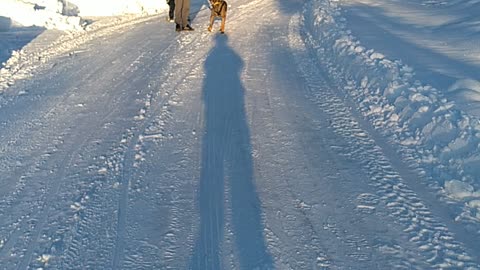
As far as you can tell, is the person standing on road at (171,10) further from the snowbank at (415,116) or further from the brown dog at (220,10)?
the snowbank at (415,116)

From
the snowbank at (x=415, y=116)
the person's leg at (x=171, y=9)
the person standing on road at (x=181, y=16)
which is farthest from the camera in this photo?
the person's leg at (x=171, y=9)

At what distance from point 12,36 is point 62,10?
189 centimetres

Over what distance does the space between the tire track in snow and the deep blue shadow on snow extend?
6.71 meters

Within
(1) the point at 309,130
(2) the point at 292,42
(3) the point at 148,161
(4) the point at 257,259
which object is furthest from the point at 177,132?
(2) the point at 292,42

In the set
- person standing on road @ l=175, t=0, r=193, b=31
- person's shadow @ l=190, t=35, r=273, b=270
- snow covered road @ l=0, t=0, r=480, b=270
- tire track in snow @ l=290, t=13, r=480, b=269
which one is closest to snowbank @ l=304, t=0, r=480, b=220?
snow covered road @ l=0, t=0, r=480, b=270

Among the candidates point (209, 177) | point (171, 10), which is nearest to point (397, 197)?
point (209, 177)

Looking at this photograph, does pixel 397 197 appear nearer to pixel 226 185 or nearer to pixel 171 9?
pixel 226 185

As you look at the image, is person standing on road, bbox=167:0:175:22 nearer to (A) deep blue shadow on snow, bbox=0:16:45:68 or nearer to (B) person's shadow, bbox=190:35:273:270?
(A) deep blue shadow on snow, bbox=0:16:45:68

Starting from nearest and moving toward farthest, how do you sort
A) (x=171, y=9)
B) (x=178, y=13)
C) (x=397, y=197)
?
(x=397, y=197)
(x=178, y=13)
(x=171, y=9)

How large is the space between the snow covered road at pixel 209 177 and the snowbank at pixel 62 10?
12.4 ft

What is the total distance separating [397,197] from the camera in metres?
4.69

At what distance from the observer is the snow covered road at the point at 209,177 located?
162 inches

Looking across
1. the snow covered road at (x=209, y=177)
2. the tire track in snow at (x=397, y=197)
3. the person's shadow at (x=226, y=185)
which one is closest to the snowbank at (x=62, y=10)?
the snow covered road at (x=209, y=177)

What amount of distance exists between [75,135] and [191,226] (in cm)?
266
